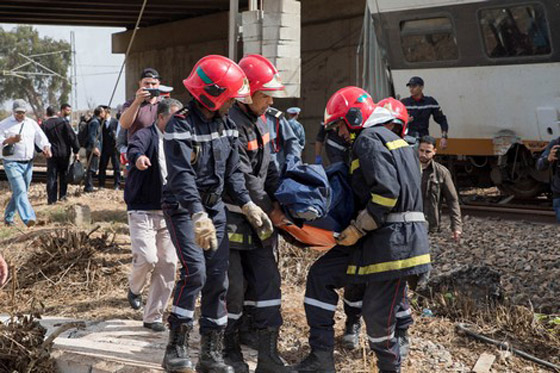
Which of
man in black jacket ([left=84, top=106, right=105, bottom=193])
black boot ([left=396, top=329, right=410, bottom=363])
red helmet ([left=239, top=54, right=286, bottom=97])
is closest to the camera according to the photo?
red helmet ([left=239, top=54, right=286, bottom=97])

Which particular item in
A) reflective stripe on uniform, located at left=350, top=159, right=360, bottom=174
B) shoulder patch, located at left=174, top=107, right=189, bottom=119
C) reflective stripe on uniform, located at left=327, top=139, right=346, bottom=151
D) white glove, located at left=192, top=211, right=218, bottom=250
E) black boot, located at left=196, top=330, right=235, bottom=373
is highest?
shoulder patch, located at left=174, top=107, right=189, bottom=119

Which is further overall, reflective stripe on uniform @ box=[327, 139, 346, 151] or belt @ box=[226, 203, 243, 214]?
reflective stripe on uniform @ box=[327, 139, 346, 151]

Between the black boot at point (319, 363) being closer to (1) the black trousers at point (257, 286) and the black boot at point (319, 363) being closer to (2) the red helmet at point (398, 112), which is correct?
(1) the black trousers at point (257, 286)

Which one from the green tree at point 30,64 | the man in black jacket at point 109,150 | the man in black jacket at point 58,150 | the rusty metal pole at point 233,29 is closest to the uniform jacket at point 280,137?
the rusty metal pole at point 233,29

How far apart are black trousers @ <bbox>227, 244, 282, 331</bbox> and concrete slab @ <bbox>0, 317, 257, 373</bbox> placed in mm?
411

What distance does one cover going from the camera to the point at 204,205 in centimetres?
482

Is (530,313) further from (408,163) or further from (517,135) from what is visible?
(517,135)

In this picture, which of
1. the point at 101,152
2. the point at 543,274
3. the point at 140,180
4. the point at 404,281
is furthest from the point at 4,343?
the point at 101,152

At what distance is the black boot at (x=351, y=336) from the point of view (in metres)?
5.66

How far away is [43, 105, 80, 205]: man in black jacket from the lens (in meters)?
14.2

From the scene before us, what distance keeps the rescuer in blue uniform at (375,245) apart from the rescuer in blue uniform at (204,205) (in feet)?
1.72

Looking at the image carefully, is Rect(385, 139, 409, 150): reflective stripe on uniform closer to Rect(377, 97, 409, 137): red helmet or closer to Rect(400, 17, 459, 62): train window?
Rect(377, 97, 409, 137): red helmet

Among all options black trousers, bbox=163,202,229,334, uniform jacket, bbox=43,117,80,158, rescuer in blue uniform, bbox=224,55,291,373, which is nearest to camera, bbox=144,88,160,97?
rescuer in blue uniform, bbox=224,55,291,373

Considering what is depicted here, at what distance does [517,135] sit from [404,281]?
8.18m
